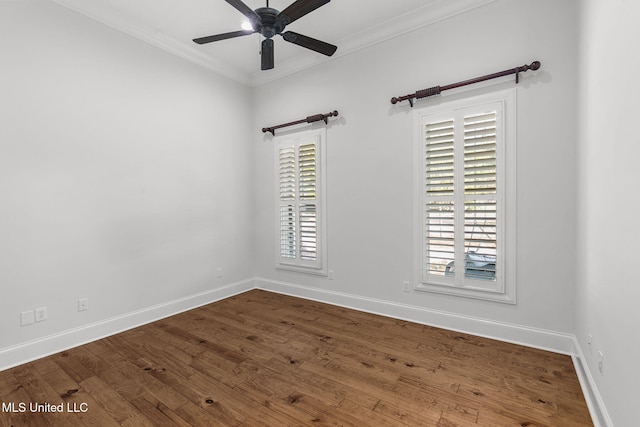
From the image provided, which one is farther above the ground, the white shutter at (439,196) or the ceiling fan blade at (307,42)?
the ceiling fan blade at (307,42)

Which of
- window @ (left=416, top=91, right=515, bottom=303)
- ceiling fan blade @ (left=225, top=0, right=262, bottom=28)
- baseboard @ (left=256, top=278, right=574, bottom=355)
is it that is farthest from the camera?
window @ (left=416, top=91, right=515, bottom=303)

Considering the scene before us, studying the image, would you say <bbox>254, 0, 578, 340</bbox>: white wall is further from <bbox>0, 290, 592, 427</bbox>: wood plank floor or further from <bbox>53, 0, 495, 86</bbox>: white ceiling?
<bbox>0, 290, 592, 427</bbox>: wood plank floor

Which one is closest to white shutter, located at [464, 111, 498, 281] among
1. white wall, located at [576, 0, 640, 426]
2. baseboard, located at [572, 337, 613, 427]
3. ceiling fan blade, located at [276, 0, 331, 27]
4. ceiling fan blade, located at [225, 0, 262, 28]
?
white wall, located at [576, 0, 640, 426]

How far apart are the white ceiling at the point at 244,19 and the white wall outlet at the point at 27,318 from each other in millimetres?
2733

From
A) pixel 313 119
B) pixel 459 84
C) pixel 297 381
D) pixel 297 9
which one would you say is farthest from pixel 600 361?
pixel 313 119

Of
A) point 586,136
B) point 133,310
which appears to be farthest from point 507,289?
point 133,310

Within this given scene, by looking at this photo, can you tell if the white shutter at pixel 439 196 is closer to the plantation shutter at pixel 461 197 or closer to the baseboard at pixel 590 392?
the plantation shutter at pixel 461 197

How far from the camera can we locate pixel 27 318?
2475 millimetres

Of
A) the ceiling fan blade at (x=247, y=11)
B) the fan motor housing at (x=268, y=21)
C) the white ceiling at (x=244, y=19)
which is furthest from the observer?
the white ceiling at (x=244, y=19)

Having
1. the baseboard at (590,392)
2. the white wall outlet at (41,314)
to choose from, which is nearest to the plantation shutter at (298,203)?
the white wall outlet at (41,314)

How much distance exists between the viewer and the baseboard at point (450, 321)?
2.47 meters

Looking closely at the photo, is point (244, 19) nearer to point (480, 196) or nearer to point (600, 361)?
point (480, 196)

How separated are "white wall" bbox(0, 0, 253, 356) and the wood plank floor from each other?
1.90 ft

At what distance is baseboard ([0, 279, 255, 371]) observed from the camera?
2.41 m
